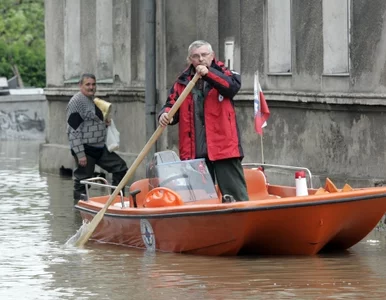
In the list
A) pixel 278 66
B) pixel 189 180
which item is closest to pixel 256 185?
pixel 189 180

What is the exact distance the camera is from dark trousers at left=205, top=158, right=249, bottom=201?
12.8m

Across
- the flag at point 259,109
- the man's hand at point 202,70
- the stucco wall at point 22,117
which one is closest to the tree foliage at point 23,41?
the stucco wall at point 22,117

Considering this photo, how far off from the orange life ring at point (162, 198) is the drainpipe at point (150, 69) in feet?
25.5

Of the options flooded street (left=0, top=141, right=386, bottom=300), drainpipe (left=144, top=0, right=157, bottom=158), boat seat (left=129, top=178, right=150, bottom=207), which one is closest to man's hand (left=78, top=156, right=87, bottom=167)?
flooded street (left=0, top=141, right=386, bottom=300)

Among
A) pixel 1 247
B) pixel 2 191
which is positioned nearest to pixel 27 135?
pixel 2 191

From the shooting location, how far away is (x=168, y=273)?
11359mm

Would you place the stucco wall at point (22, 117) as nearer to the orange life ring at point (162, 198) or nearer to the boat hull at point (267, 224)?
the orange life ring at point (162, 198)

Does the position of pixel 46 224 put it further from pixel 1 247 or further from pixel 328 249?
pixel 328 249

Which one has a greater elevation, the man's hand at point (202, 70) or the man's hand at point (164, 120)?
the man's hand at point (202, 70)

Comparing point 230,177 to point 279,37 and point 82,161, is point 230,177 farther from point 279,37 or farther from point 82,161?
point 279,37

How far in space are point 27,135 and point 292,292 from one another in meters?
32.1

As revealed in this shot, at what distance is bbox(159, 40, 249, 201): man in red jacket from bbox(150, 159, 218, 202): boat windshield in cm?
10

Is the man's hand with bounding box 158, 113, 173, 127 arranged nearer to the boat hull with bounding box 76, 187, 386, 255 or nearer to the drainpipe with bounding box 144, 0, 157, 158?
the boat hull with bounding box 76, 187, 386, 255

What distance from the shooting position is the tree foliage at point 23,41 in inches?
1964
